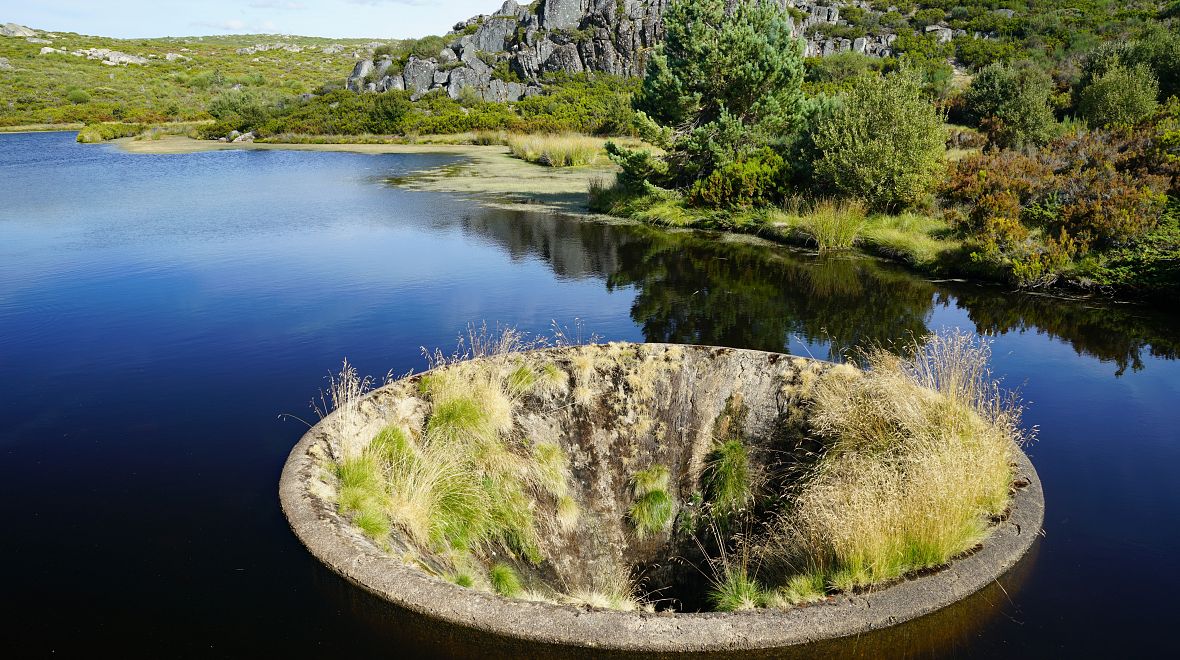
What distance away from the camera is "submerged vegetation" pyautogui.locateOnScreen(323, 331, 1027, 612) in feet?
15.8

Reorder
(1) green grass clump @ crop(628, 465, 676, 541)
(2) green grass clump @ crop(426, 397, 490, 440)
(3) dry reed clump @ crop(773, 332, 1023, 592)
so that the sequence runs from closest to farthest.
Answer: (3) dry reed clump @ crop(773, 332, 1023, 592) → (2) green grass clump @ crop(426, 397, 490, 440) → (1) green grass clump @ crop(628, 465, 676, 541)

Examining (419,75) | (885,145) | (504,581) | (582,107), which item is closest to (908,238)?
(885,145)

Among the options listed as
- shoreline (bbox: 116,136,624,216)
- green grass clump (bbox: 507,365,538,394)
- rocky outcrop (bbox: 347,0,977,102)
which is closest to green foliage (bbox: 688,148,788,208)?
shoreline (bbox: 116,136,624,216)

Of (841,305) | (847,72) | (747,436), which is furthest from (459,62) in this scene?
(747,436)

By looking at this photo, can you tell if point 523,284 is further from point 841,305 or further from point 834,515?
point 834,515

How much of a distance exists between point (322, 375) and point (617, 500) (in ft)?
13.0

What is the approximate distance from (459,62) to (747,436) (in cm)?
6449

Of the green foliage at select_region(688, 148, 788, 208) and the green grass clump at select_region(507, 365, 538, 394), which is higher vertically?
the green foliage at select_region(688, 148, 788, 208)

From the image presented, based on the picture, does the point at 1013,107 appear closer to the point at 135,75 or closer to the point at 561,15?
the point at 561,15

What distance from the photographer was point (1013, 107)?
22188 mm

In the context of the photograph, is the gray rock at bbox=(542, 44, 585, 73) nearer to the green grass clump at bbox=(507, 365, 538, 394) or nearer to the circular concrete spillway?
the circular concrete spillway

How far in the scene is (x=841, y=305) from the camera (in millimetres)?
11742

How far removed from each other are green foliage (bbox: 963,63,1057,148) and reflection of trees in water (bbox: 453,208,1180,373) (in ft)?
33.2

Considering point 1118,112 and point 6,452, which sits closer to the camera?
point 6,452
